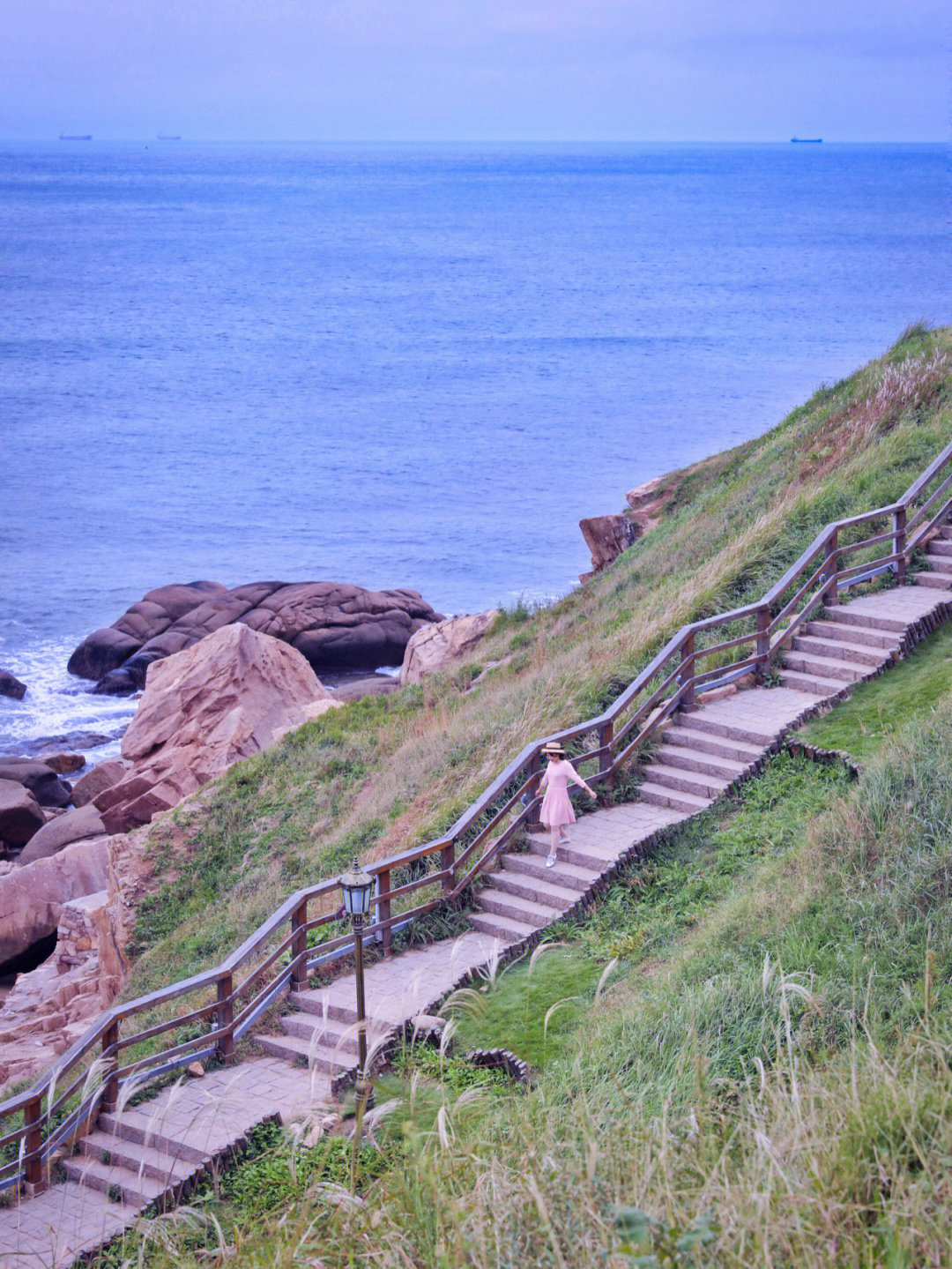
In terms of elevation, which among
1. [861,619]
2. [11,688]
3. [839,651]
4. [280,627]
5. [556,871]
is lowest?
[11,688]

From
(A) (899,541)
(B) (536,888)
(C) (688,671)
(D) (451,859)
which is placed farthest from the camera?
(A) (899,541)

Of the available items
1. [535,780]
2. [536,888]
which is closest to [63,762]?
[535,780]

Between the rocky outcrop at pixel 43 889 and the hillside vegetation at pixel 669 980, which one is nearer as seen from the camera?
the hillside vegetation at pixel 669 980

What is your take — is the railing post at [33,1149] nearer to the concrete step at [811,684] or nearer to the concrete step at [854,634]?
the concrete step at [811,684]

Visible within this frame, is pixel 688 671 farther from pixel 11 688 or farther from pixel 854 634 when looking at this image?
pixel 11 688

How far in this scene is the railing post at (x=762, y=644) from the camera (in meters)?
14.6

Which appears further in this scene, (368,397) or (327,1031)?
(368,397)

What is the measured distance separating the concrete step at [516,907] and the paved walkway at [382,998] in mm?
18

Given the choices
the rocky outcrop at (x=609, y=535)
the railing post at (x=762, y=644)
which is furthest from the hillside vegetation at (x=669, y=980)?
the rocky outcrop at (x=609, y=535)

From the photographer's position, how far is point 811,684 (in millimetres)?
14180

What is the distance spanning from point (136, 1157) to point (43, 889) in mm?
11444

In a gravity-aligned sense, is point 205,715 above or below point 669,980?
below

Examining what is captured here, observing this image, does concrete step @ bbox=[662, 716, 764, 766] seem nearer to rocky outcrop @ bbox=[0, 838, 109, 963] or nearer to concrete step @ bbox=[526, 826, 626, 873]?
concrete step @ bbox=[526, 826, 626, 873]

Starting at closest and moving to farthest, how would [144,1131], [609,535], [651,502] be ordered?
1. [144,1131]
2. [609,535]
3. [651,502]
